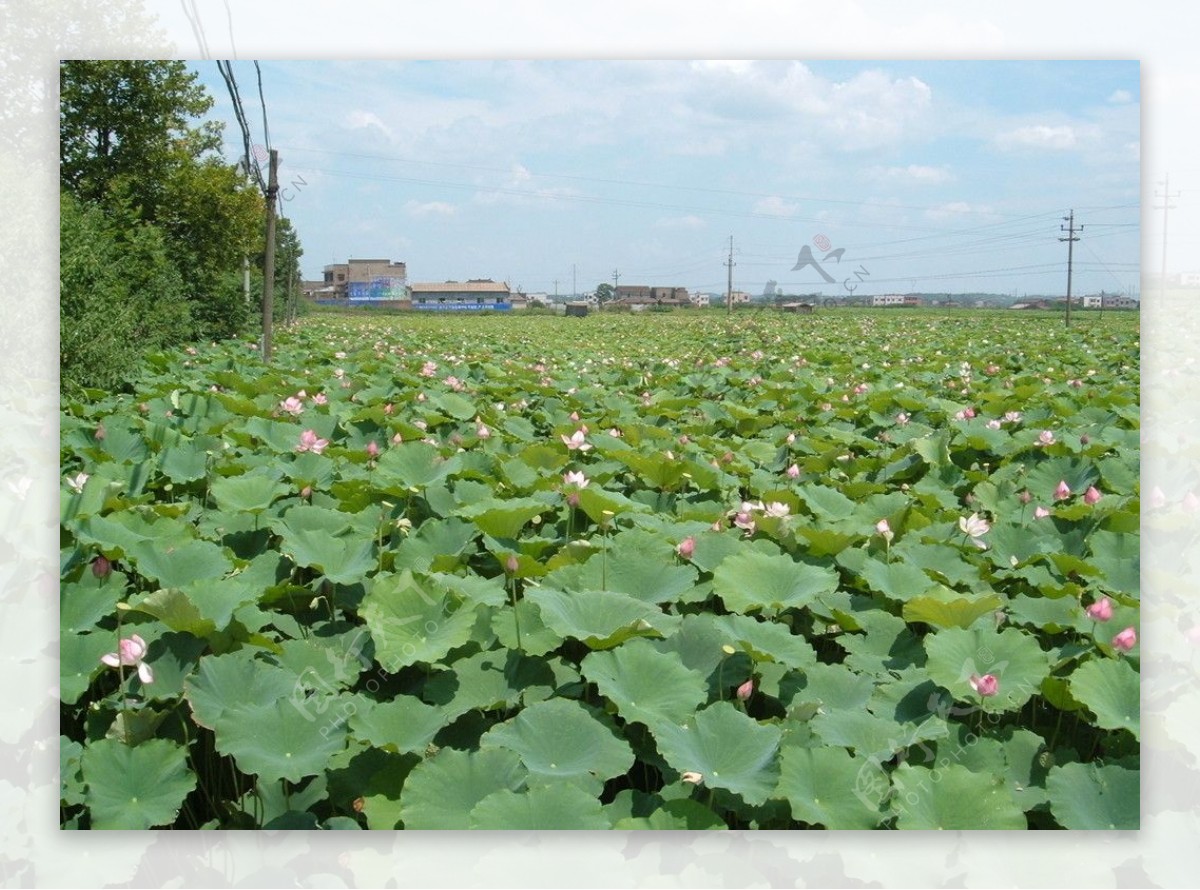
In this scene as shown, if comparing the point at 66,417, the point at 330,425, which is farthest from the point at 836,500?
the point at 66,417

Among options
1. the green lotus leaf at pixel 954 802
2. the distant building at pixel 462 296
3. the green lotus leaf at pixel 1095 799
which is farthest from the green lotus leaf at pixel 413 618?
the distant building at pixel 462 296

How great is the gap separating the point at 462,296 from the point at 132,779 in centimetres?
1166

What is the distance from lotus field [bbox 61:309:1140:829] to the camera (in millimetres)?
1523

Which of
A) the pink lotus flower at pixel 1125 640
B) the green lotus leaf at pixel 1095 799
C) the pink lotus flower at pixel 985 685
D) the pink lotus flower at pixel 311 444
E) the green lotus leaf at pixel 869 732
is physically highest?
the pink lotus flower at pixel 311 444

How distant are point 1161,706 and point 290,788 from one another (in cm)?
148

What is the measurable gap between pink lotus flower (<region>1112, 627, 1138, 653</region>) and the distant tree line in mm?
3054

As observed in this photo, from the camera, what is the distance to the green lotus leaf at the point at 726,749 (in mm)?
1465

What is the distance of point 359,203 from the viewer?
3262mm

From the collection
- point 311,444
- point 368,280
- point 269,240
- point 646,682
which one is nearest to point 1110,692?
point 646,682

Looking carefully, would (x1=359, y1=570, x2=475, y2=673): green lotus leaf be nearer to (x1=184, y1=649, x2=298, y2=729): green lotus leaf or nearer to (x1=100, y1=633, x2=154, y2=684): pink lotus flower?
(x1=184, y1=649, x2=298, y2=729): green lotus leaf

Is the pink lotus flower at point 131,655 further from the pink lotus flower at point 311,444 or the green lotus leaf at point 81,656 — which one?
the pink lotus flower at point 311,444

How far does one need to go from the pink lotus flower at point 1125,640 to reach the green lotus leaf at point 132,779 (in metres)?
1.60

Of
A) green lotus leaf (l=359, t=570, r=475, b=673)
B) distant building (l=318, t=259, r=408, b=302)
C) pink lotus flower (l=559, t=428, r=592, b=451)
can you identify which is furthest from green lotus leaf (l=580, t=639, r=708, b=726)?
distant building (l=318, t=259, r=408, b=302)

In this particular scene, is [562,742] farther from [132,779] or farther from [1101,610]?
[1101,610]
